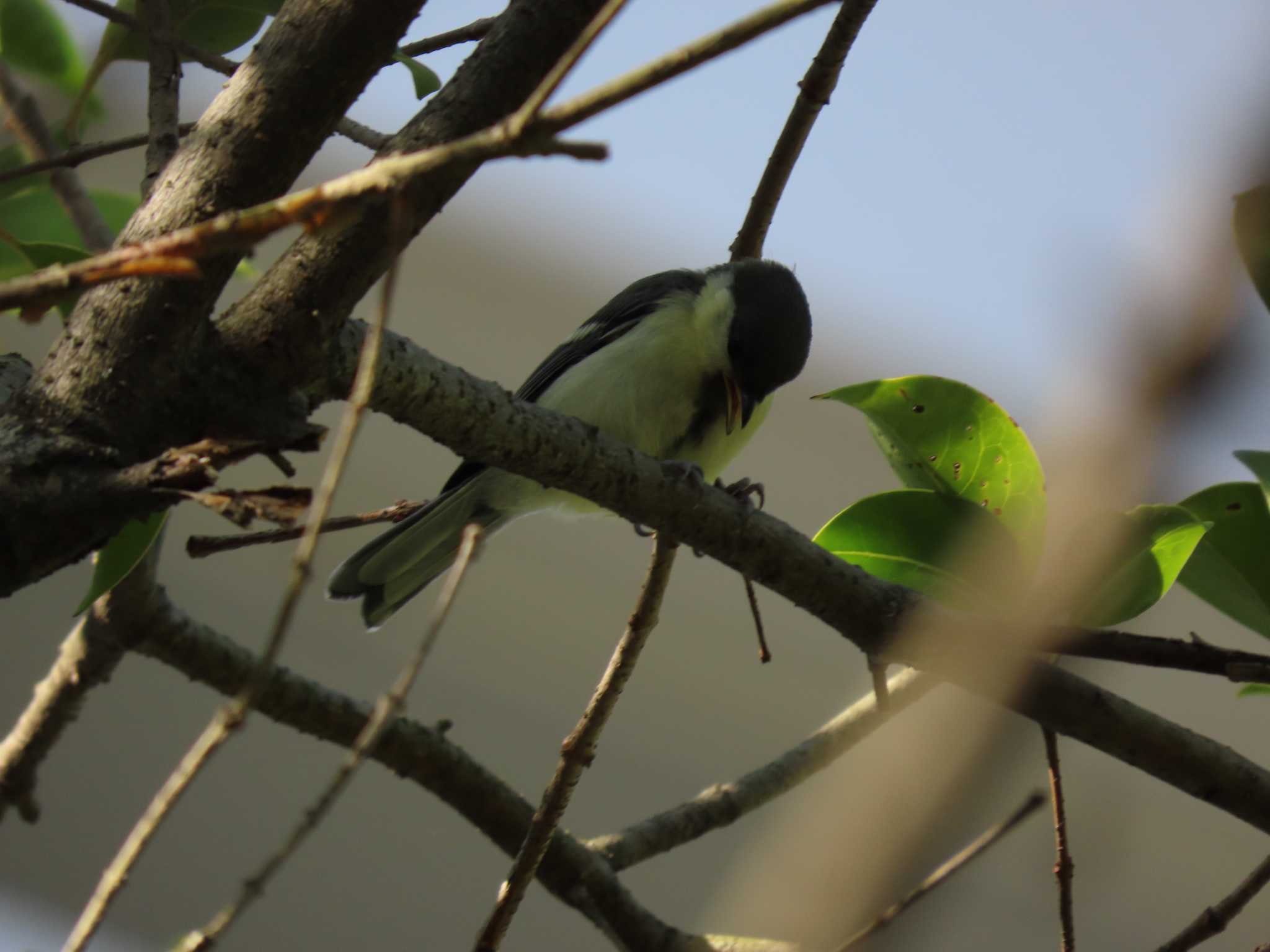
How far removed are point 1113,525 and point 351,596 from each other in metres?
1.69

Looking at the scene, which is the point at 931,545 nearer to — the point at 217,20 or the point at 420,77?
the point at 420,77

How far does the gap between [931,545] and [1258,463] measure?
0.41 m

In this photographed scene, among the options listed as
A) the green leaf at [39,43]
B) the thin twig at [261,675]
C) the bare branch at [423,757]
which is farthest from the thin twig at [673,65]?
the green leaf at [39,43]

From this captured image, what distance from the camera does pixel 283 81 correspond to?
3.78ft

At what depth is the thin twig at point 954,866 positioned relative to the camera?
1.17m

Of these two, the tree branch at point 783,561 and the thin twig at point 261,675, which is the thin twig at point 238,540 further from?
the thin twig at point 261,675

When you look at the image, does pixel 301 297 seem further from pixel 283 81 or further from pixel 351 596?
pixel 351 596

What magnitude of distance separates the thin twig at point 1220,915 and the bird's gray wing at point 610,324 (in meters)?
2.01

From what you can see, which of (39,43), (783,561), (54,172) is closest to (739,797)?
(783,561)

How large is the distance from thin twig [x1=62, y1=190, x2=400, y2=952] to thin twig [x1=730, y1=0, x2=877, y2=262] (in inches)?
39.3

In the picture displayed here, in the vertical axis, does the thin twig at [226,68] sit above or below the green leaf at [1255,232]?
above

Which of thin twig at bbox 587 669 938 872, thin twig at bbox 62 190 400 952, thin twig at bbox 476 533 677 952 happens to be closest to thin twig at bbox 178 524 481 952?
thin twig at bbox 62 190 400 952

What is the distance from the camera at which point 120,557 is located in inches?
59.6

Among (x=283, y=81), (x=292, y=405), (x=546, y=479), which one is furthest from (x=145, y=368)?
(x=546, y=479)
